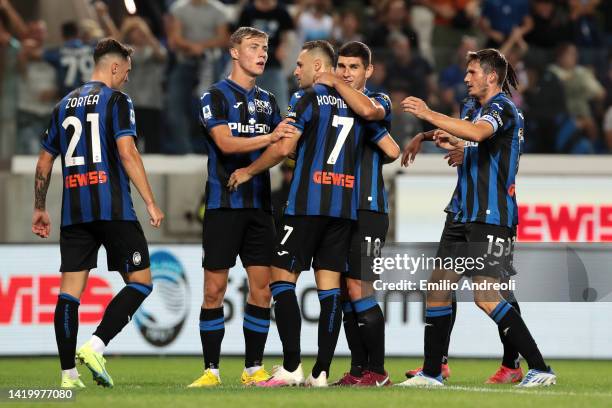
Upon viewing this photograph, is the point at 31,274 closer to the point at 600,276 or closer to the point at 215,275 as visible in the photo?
the point at 215,275

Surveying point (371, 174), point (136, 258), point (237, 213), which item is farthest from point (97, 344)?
point (371, 174)

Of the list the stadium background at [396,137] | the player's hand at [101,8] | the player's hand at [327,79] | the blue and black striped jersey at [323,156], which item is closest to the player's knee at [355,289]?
the blue and black striped jersey at [323,156]

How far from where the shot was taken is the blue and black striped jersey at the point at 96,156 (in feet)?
27.0

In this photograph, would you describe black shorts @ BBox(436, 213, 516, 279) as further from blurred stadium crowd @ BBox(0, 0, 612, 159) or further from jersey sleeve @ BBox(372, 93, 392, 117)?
blurred stadium crowd @ BBox(0, 0, 612, 159)

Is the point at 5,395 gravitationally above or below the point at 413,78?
below

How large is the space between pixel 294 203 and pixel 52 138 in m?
1.77

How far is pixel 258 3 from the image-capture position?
15.2 m

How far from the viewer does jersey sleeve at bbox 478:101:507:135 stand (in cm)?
816

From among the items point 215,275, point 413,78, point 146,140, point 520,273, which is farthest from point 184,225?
point 215,275

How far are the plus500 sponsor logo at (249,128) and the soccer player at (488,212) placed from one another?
1.22 m

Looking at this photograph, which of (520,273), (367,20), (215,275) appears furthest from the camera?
(367,20)

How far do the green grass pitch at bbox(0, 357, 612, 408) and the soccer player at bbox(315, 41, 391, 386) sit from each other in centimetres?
42

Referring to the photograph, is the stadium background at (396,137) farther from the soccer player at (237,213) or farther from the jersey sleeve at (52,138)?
the jersey sleeve at (52,138)

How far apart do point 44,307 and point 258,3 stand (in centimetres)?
494
